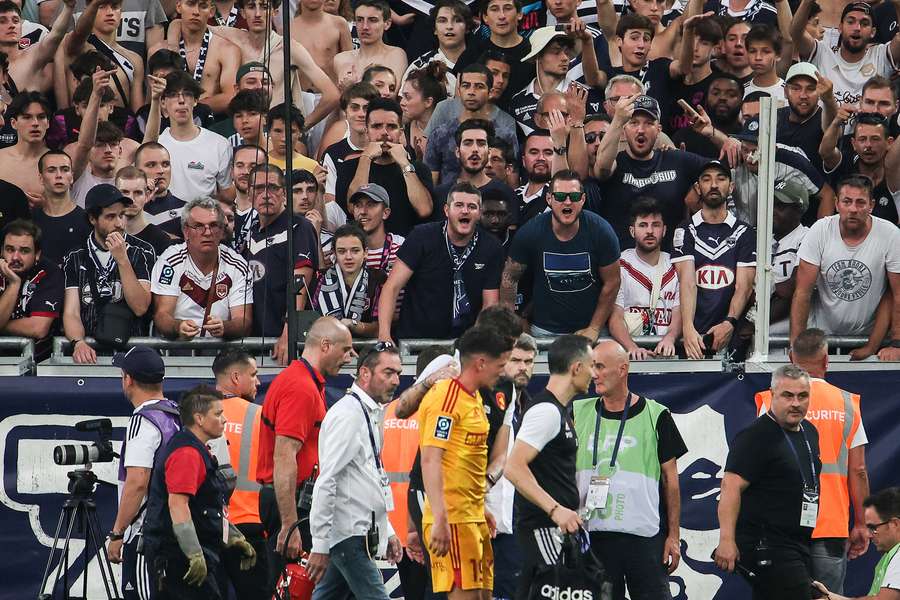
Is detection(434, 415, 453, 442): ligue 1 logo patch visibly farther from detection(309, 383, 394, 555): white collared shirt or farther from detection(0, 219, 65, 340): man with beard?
detection(0, 219, 65, 340): man with beard

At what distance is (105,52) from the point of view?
46.1 feet

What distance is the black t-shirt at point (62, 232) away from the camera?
11703mm

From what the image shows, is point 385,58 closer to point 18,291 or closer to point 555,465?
point 18,291

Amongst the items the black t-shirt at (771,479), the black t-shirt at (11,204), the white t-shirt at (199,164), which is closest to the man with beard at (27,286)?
the black t-shirt at (11,204)

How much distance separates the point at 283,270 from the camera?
11.5 meters

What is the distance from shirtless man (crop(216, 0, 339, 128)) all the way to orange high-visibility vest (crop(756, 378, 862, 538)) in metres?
5.42

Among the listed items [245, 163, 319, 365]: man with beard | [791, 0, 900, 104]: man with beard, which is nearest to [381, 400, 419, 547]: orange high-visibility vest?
[245, 163, 319, 365]: man with beard

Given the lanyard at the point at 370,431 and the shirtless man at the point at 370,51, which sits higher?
the shirtless man at the point at 370,51

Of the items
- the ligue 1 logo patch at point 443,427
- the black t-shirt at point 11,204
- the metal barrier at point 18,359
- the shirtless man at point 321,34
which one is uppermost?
the shirtless man at point 321,34

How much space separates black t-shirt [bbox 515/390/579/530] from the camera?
8.66 metres

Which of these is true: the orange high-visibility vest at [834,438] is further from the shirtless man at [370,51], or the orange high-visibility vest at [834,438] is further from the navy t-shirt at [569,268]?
the shirtless man at [370,51]

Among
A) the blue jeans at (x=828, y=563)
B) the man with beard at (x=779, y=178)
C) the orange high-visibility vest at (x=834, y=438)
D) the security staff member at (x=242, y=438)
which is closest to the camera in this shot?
the blue jeans at (x=828, y=563)

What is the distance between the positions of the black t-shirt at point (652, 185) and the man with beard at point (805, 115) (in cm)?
102

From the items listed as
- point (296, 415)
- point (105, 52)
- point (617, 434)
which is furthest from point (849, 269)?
point (105, 52)
